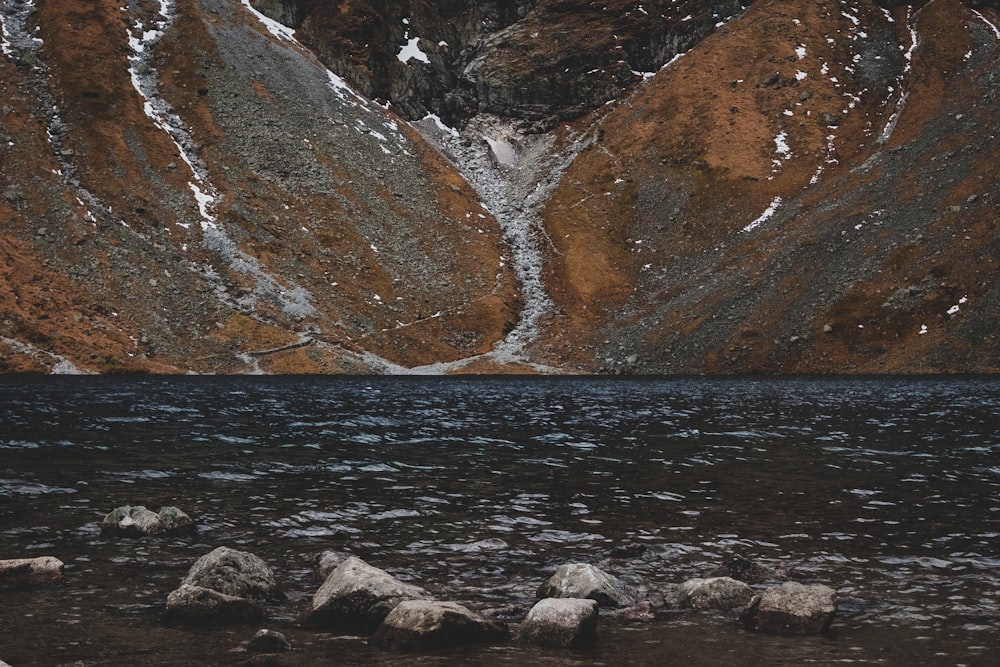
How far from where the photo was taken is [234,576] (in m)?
12.7

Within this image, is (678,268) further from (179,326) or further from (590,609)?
(590,609)

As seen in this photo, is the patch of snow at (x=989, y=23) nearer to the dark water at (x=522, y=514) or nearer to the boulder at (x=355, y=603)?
the dark water at (x=522, y=514)

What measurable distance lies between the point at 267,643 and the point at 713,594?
22.4ft

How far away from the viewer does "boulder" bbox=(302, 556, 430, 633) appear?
38.4 ft

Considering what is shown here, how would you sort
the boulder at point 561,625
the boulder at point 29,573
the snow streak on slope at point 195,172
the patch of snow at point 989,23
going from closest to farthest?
the boulder at point 561,625 → the boulder at point 29,573 → the snow streak on slope at point 195,172 → the patch of snow at point 989,23

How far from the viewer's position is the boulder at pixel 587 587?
41.6 ft

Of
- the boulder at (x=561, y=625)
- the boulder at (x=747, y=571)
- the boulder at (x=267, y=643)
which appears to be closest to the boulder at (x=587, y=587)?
the boulder at (x=561, y=625)

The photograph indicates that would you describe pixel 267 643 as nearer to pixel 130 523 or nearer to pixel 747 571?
pixel 130 523

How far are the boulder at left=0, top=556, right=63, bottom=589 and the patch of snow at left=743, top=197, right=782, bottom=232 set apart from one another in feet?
331

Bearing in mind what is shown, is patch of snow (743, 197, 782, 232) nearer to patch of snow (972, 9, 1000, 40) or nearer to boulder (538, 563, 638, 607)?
patch of snow (972, 9, 1000, 40)

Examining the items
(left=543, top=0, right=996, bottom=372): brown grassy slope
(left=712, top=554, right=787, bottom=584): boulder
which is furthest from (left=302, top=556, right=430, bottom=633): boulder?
(left=543, top=0, right=996, bottom=372): brown grassy slope

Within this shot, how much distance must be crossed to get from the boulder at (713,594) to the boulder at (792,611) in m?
0.68

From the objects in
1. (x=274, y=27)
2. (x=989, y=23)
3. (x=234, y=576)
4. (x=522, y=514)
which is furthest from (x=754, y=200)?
(x=234, y=576)

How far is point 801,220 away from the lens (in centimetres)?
9750
